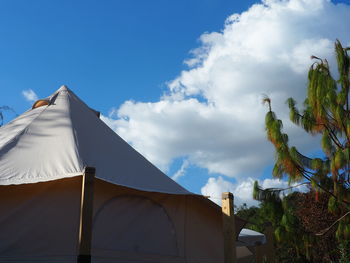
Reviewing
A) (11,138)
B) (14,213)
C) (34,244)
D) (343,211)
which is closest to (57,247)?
(34,244)

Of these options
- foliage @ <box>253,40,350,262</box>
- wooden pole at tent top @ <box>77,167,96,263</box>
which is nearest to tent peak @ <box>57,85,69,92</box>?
wooden pole at tent top @ <box>77,167,96,263</box>

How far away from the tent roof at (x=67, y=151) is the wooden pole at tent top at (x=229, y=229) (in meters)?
0.61

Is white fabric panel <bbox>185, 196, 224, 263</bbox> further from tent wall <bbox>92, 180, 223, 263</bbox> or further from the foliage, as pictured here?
the foliage

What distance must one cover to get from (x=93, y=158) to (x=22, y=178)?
75cm

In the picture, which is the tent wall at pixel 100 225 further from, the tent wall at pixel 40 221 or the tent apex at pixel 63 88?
the tent apex at pixel 63 88

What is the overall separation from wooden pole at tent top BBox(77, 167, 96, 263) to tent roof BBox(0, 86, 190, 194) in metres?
0.87

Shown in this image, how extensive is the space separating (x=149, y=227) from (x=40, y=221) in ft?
3.58

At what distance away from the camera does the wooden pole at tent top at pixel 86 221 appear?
3014mm

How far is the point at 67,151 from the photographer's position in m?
4.56

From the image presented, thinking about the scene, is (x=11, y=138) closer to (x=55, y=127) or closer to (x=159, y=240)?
(x=55, y=127)

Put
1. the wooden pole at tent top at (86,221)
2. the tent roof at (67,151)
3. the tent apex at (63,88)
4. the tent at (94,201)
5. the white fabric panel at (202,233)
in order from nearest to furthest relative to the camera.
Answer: the wooden pole at tent top at (86,221) → the tent at (94,201) → the tent roof at (67,151) → the white fabric panel at (202,233) → the tent apex at (63,88)

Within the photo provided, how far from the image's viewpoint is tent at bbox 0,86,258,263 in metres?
4.14

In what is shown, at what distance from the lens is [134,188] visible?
14.4 ft

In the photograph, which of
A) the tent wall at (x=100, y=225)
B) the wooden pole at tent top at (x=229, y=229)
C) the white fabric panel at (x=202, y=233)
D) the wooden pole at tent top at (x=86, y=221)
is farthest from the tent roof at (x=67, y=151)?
the wooden pole at tent top at (x=86, y=221)
